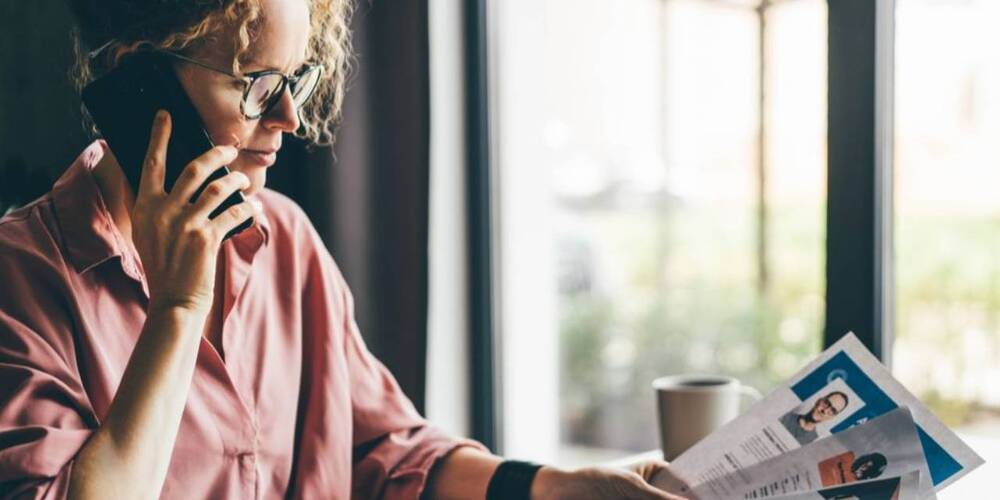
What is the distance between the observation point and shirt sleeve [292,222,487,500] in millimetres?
1213

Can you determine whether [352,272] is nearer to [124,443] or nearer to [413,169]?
[413,169]

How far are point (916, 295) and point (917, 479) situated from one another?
33.1 inches

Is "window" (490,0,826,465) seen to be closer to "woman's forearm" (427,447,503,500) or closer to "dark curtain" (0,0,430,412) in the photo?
"dark curtain" (0,0,430,412)

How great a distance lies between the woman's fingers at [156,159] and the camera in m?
0.97

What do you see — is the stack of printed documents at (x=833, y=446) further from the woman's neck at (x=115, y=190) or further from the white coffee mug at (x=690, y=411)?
the woman's neck at (x=115, y=190)

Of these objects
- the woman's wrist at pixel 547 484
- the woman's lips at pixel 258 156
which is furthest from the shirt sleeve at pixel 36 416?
the woman's wrist at pixel 547 484

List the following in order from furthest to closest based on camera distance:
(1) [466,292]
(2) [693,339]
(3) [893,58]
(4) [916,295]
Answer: (2) [693,339], (1) [466,292], (4) [916,295], (3) [893,58]

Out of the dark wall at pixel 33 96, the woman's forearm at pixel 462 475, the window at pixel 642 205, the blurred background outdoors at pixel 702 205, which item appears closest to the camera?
the woman's forearm at pixel 462 475

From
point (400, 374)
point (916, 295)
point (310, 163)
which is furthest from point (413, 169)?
point (916, 295)

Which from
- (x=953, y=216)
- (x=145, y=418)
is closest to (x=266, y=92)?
(x=145, y=418)

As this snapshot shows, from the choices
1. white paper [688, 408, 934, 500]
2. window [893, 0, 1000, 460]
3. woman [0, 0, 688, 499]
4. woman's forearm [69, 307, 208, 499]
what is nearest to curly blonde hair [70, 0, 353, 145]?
woman [0, 0, 688, 499]

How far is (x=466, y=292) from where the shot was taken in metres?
1.80

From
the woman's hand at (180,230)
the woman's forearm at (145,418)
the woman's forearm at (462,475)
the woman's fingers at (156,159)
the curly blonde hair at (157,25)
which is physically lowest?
the woman's forearm at (462,475)

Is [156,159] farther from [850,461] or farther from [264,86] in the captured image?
[850,461]
